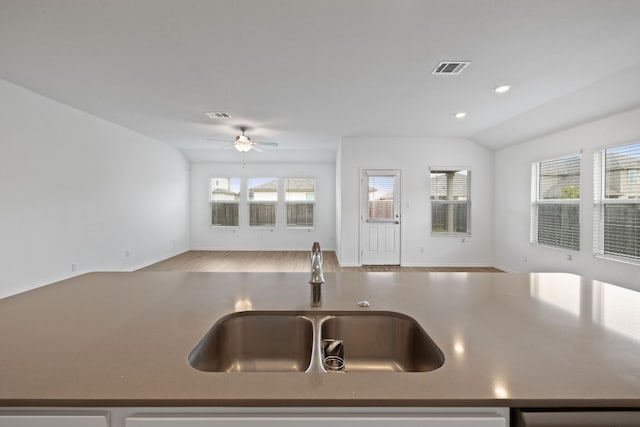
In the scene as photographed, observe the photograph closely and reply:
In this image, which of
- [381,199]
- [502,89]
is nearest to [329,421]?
[502,89]

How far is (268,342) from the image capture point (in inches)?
41.8

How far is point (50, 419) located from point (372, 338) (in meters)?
0.88

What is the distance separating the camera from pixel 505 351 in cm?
75

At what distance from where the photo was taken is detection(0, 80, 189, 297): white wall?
133 inches

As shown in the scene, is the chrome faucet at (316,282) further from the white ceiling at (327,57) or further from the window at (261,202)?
the window at (261,202)

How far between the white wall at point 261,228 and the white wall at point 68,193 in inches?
67.9

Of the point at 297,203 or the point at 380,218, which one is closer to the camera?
the point at 380,218

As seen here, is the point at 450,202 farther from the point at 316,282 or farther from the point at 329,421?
the point at 329,421

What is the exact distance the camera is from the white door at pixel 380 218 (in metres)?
5.99

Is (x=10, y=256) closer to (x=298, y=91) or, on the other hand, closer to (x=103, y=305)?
(x=103, y=305)

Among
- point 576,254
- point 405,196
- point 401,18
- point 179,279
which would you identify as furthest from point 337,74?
point 576,254

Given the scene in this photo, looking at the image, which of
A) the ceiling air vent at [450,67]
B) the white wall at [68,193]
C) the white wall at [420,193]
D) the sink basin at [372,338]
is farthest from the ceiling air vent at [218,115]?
the sink basin at [372,338]

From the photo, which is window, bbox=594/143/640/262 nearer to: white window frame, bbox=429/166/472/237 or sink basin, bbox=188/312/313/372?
white window frame, bbox=429/166/472/237

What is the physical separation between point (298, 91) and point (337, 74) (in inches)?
25.4
